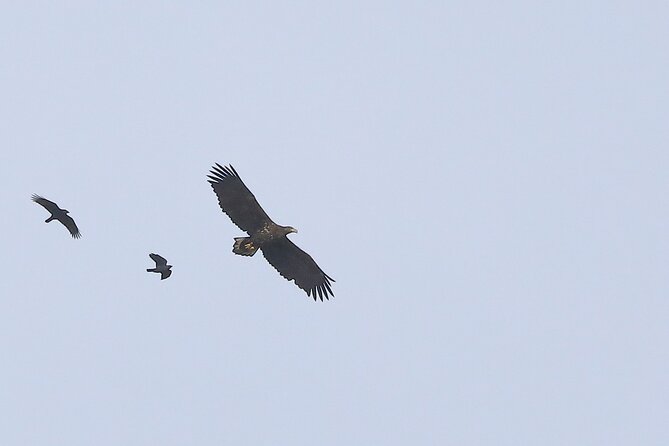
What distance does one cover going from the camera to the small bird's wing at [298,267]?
33531 millimetres

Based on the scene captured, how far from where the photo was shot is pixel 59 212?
38.9 meters

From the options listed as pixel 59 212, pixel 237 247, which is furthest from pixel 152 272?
pixel 59 212

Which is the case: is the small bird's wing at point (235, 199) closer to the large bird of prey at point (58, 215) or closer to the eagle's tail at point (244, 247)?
the eagle's tail at point (244, 247)

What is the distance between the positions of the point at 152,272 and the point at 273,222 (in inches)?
142

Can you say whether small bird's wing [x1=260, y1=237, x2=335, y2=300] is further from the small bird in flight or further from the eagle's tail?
the small bird in flight

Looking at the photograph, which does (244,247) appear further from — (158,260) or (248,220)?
(158,260)

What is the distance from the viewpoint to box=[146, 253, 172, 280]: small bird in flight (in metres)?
33.6

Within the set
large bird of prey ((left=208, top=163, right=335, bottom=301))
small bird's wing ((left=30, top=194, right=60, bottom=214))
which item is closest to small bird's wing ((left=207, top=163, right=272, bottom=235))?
large bird of prey ((left=208, top=163, right=335, bottom=301))

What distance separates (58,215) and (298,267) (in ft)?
30.6

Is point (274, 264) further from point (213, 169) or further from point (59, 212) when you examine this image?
point (59, 212)

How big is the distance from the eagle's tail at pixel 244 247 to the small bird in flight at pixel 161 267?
2247 millimetres

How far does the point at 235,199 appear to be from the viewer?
107 ft

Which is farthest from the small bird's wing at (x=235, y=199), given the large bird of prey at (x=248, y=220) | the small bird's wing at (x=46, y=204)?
the small bird's wing at (x=46, y=204)

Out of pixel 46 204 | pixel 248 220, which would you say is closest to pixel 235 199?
pixel 248 220
